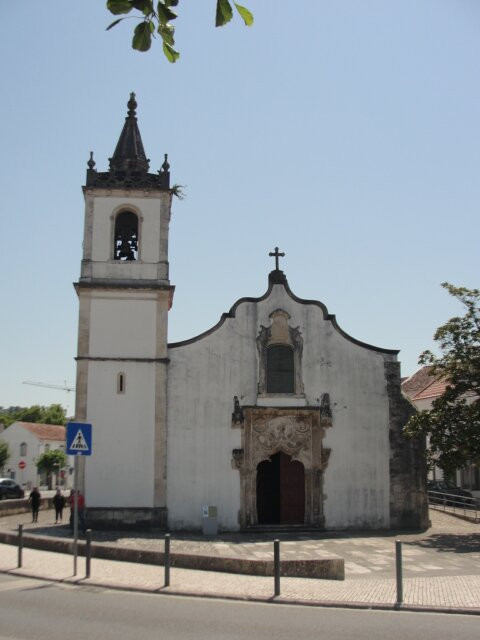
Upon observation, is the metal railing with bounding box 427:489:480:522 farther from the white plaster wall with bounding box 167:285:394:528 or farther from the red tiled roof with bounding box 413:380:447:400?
the white plaster wall with bounding box 167:285:394:528

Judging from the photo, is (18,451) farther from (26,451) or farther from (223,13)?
(223,13)

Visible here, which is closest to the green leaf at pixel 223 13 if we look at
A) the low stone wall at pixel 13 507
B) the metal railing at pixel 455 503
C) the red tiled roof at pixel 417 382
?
the low stone wall at pixel 13 507

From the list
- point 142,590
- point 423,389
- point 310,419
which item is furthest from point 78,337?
point 423,389

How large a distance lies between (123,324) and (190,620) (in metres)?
15.0

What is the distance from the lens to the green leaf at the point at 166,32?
14.9 ft

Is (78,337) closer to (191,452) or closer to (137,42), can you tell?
(191,452)

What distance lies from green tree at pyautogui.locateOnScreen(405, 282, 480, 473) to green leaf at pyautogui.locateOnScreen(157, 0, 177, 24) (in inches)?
753

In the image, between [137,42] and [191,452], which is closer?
[137,42]

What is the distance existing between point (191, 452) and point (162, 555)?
9070 millimetres

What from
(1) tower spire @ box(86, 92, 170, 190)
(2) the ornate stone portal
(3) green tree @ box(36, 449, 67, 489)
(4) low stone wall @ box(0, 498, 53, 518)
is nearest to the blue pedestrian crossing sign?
(2) the ornate stone portal

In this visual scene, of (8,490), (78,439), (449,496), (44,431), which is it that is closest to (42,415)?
(44,431)

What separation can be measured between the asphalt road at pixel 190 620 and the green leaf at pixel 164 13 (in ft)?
22.8

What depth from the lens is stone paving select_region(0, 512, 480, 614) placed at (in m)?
11.5

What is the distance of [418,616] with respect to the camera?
10273 millimetres
